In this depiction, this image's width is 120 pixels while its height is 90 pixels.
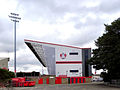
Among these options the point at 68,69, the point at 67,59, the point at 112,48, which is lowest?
the point at 68,69

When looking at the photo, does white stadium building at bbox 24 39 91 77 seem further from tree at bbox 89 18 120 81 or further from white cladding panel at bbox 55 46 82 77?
tree at bbox 89 18 120 81

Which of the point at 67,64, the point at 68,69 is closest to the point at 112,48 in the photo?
the point at 67,64

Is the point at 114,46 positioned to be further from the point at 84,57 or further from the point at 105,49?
the point at 84,57

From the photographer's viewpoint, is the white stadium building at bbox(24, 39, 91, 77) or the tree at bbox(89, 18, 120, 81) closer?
the tree at bbox(89, 18, 120, 81)

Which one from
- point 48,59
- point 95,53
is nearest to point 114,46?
point 95,53

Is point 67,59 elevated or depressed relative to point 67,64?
elevated

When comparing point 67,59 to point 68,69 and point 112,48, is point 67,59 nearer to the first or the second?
point 68,69

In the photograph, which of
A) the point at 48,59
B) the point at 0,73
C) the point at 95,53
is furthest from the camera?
the point at 48,59

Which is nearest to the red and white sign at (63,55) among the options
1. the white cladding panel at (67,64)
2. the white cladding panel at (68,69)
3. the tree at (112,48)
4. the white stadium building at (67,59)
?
the white stadium building at (67,59)

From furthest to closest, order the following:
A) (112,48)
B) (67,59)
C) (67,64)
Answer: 1. (67,59)
2. (67,64)
3. (112,48)

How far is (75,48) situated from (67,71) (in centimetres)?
878

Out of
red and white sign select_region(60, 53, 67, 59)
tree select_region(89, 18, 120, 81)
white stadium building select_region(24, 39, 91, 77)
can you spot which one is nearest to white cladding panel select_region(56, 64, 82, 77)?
white stadium building select_region(24, 39, 91, 77)

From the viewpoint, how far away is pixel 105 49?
3609cm

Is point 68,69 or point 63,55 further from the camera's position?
point 63,55
